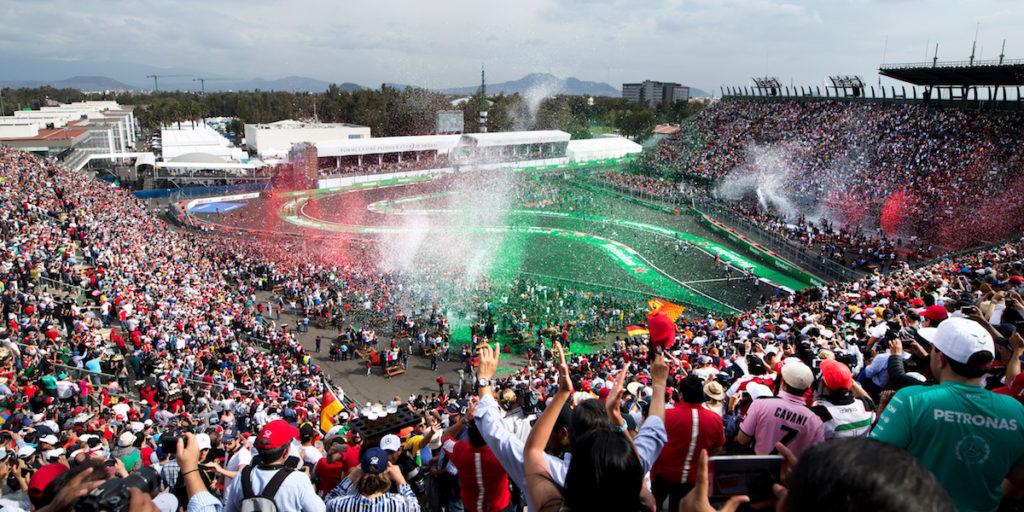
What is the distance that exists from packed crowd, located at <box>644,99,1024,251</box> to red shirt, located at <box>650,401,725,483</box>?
28.2 m

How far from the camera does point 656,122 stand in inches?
4257

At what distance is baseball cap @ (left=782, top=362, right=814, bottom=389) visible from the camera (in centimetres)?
439

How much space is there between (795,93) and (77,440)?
57716 millimetres

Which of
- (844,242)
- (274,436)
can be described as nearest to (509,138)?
(844,242)

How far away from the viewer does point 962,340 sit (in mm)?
3070

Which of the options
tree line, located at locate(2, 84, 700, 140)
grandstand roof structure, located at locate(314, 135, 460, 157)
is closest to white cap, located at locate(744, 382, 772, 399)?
grandstand roof structure, located at locate(314, 135, 460, 157)

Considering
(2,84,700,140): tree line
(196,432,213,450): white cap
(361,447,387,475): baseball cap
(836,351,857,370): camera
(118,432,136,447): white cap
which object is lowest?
(118,432,136,447): white cap

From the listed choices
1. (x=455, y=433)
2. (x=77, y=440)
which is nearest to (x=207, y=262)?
(x=77, y=440)

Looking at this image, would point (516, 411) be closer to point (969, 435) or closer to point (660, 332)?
point (660, 332)

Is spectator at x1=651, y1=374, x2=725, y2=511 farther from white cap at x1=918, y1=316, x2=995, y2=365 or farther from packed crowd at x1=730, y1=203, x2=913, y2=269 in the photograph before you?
packed crowd at x1=730, y1=203, x2=913, y2=269

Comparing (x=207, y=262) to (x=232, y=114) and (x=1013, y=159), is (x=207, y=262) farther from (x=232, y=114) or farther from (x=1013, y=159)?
(x=232, y=114)

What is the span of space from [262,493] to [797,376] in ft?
12.3

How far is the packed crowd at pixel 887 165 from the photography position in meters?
28.9

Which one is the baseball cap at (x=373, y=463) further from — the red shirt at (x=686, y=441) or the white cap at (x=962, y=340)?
the white cap at (x=962, y=340)
